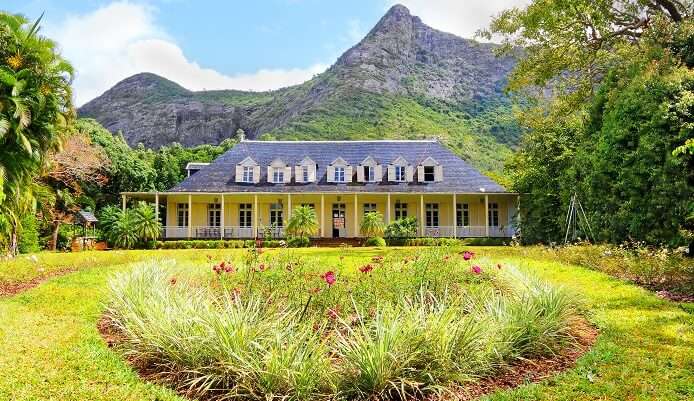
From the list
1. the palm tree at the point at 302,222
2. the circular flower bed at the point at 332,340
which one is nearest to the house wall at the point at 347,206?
the palm tree at the point at 302,222

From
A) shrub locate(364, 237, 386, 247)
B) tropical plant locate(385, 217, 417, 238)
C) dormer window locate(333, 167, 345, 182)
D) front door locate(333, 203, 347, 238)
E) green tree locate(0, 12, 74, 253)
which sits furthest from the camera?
front door locate(333, 203, 347, 238)

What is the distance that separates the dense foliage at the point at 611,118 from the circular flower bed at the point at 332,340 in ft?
18.6

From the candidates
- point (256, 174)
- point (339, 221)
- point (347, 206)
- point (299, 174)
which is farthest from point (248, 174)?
point (347, 206)

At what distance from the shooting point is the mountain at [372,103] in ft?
195

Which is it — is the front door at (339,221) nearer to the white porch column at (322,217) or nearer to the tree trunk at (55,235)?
the white porch column at (322,217)

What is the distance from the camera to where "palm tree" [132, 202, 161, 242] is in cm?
2656

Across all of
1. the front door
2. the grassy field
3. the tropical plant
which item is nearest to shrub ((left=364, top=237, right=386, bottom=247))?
the tropical plant

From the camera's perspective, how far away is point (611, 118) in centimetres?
1653

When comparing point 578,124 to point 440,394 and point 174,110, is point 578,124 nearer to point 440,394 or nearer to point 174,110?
point 440,394

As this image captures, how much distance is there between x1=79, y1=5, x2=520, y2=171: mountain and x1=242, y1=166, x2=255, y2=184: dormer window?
19.8 meters

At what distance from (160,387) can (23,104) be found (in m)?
8.88

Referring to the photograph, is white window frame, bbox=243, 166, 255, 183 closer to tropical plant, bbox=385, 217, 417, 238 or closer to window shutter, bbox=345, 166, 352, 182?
window shutter, bbox=345, 166, 352, 182

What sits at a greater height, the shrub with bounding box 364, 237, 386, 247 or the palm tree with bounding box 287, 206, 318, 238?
the palm tree with bounding box 287, 206, 318, 238

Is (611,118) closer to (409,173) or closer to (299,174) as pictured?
(409,173)
